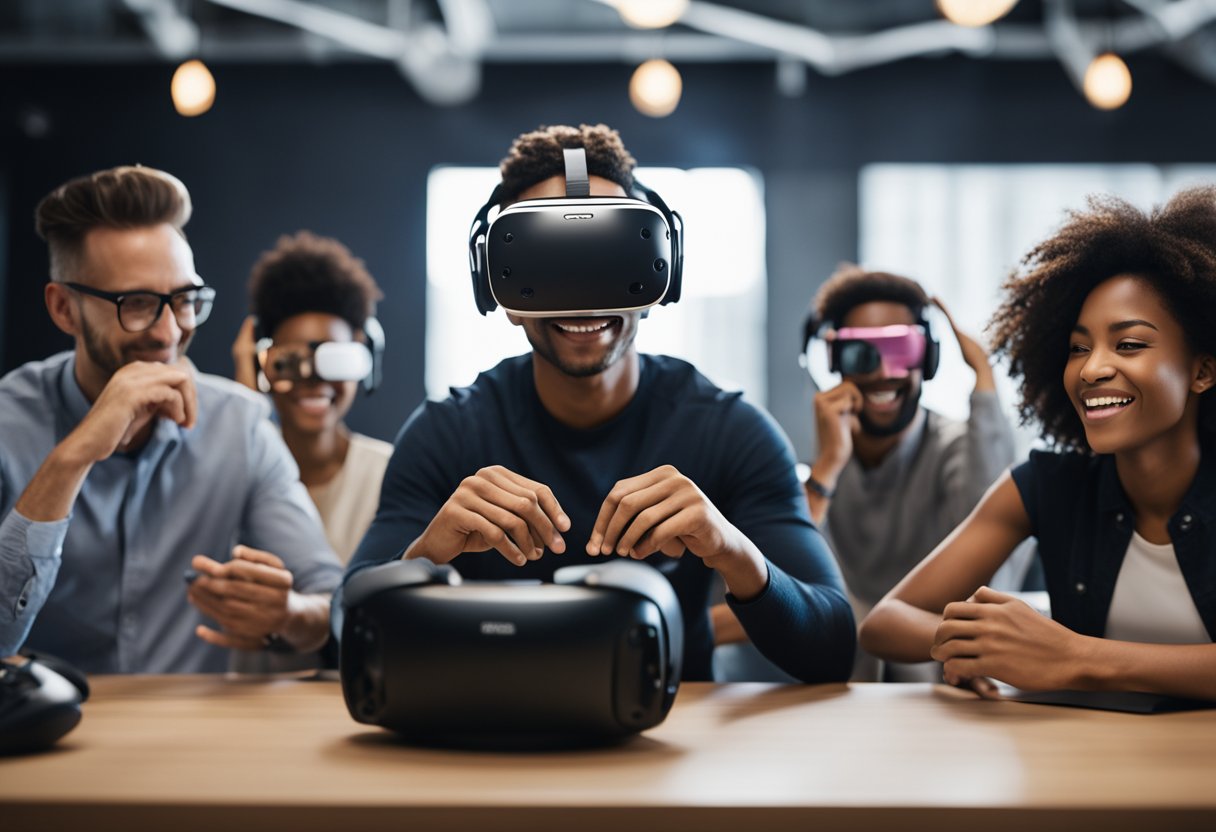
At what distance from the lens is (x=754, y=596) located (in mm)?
1565

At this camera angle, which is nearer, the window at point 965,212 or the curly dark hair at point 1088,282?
the curly dark hair at point 1088,282

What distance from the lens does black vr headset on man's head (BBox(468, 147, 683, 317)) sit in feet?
4.52

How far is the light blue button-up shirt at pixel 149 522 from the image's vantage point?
2.10 meters

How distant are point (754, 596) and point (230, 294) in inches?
266

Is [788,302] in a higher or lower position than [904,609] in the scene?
higher

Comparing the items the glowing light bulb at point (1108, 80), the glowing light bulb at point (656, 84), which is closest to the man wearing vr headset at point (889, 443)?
the glowing light bulb at point (656, 84)

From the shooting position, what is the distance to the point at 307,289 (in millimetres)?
3158

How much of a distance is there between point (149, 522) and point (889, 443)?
185 cm

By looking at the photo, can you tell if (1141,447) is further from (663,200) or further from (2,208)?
(2,208)

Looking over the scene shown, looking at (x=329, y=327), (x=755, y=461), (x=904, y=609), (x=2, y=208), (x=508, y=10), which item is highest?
(x=508, y=10)

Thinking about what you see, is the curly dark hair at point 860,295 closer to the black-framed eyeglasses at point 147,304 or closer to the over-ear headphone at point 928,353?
the over-ear headphone at point 928,353

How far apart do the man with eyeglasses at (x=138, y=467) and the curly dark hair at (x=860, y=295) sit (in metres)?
1.55

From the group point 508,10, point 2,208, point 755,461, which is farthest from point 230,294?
point 755,461

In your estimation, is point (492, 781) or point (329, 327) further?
point (329, 327)
